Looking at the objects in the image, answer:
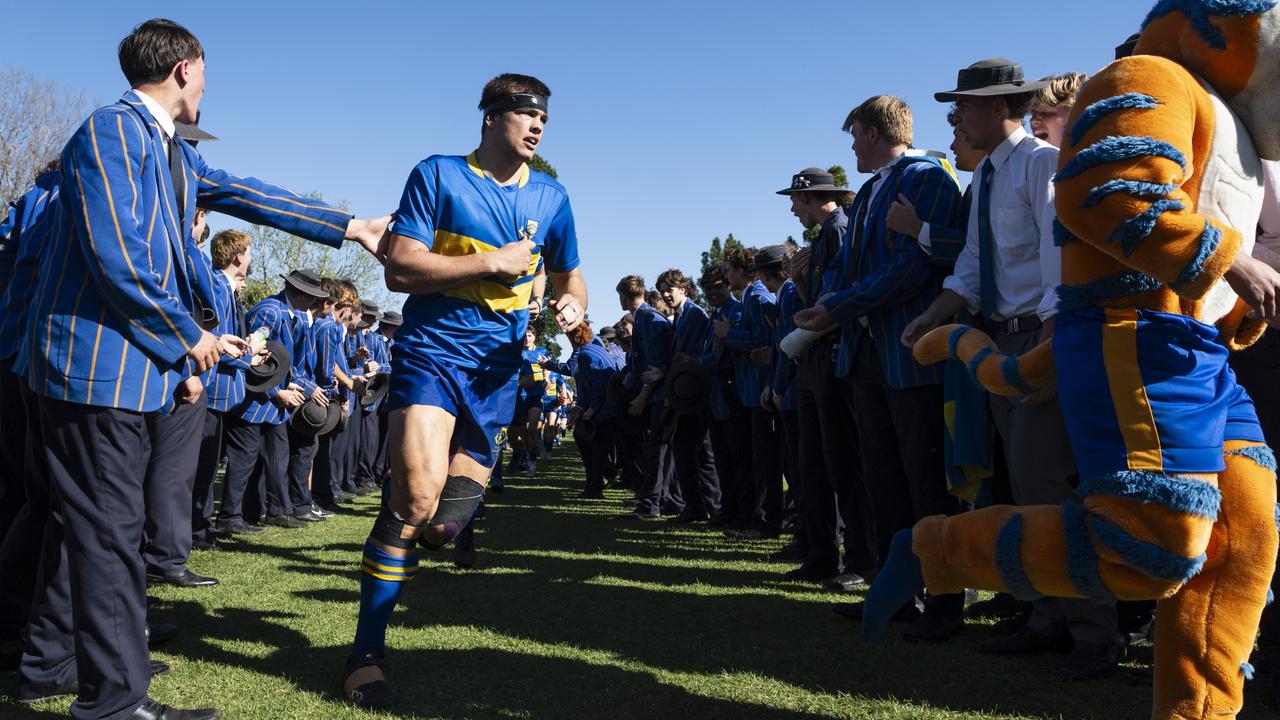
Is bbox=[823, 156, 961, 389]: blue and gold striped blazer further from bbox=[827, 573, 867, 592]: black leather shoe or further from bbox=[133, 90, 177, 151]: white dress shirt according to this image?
bbox=[133, 90, 177, 151]: white dress shirt

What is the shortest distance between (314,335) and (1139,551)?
344 inches

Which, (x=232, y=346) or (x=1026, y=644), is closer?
(x=232, y=346)

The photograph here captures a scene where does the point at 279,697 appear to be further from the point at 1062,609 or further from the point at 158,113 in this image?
the point at 1062,609

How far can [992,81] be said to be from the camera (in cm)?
424

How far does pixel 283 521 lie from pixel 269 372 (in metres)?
1.96

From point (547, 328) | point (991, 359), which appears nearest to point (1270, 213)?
point (991, 359)

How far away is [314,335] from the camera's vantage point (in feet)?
31.5

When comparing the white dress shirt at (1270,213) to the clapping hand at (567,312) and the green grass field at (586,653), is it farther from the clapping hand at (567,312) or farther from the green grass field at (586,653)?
the clapping hand at (567,312)

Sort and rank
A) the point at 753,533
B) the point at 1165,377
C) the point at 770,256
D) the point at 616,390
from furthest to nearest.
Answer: the point at 616,390 < the point at 770,256 < the point at 753,533 < the point at 1165,377

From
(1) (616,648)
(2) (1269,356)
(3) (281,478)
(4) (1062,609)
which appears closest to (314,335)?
(3) (281,478)

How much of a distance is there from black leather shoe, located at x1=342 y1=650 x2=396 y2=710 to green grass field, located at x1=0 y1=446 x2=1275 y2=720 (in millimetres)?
52

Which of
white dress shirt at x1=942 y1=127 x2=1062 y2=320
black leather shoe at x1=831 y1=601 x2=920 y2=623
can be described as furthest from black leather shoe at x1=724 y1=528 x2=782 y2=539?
white dress shirt at x1=942 y1=127 x2=1062 y2=320

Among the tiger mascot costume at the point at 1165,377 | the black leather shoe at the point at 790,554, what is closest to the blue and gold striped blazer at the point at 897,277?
the tiger mascot costume at the point at 1165,377

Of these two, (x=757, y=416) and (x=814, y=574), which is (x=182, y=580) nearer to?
(x=814, y=574)
